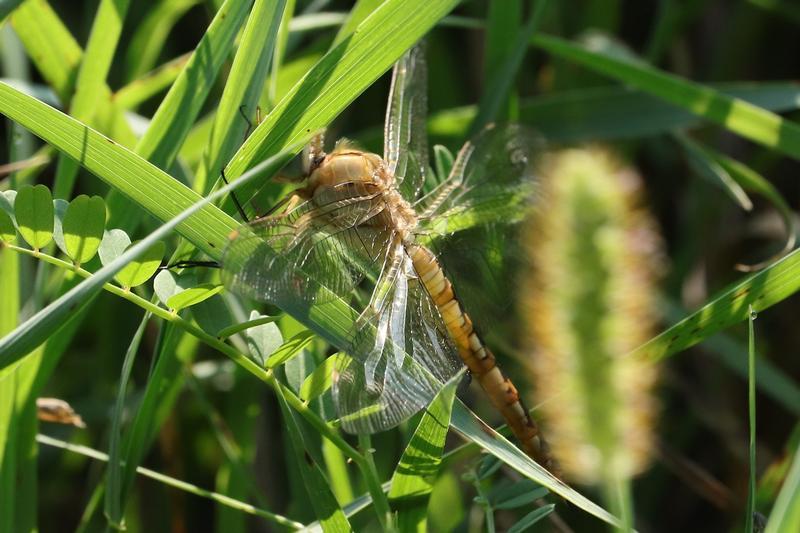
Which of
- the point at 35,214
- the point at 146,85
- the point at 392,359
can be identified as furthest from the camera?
the point at 146,85

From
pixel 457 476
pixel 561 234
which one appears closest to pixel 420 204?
pixel 457 476

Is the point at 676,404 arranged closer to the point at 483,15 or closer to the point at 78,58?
the point at 483,15

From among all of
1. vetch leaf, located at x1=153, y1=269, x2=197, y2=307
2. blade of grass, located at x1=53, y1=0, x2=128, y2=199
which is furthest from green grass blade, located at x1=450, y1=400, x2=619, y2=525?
blade of grass, located at x1=53, y1=0, x2=128, y2=199

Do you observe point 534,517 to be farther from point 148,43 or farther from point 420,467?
point 148,43

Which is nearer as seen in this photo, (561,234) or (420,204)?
(561,234)

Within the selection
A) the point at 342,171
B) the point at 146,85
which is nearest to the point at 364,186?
the point at 342,171
